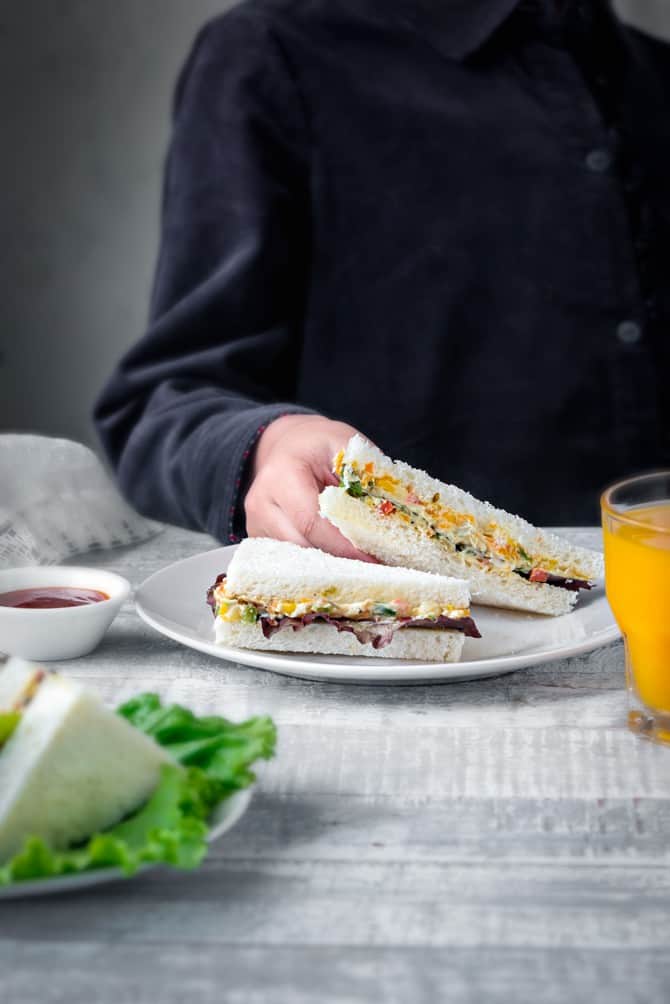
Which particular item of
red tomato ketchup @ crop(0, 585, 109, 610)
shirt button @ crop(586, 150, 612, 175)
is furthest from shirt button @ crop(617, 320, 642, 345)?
red tomato ketchup @ crop(0, 585, 109, 610)

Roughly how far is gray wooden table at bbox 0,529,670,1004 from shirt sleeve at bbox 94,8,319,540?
1.13 m

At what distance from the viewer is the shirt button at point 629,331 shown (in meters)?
2.46

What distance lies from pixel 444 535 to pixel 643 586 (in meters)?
0.41

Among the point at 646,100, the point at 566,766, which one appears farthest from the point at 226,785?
the point at 646,100

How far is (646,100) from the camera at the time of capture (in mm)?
2727

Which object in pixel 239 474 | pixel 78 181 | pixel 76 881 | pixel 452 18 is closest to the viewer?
pixel 76 881

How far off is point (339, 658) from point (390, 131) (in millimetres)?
1443

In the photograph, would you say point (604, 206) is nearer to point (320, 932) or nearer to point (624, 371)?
point (624, 371)

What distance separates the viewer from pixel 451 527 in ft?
5.00

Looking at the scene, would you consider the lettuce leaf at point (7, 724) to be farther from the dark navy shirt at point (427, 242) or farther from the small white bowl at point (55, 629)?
the dark navy shirt at point (427, 242)

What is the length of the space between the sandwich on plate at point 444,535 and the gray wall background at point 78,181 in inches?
122

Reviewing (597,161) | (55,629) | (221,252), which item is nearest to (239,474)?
(55,629)

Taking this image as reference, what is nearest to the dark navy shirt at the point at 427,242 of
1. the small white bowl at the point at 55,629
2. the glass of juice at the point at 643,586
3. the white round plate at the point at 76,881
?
the small white bowl at the point at 55,629

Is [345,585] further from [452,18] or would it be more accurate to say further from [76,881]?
[452,18]
